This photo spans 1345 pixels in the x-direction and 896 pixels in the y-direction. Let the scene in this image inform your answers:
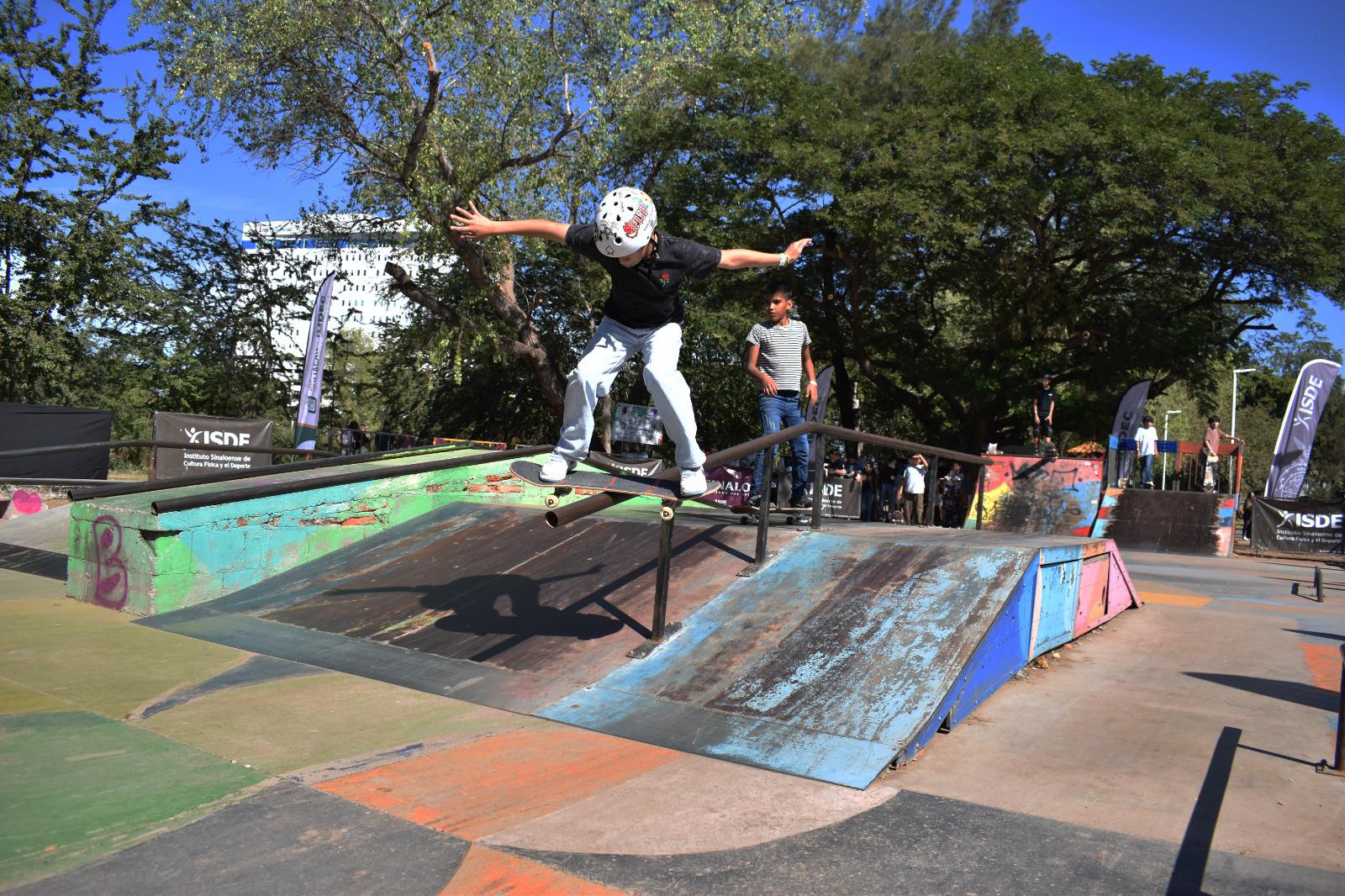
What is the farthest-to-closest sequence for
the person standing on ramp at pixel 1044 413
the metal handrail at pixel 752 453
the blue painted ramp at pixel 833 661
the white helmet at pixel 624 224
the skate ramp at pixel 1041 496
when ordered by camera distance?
the person standing on ramp at pixel 1044 413
the skate ramp at pixel 1041 496
the white helmet at pixel 624 224
the metal handrail at pixel 752 453
the blue painted ramp at pixel 833 661

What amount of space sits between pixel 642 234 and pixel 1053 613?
3418 millimetres

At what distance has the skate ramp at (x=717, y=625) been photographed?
426cm

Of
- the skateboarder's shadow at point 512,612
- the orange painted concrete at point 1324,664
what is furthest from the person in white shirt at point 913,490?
the skateboarder's shadow at point 512,612

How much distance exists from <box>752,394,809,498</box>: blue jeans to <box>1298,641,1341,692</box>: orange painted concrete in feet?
11.4

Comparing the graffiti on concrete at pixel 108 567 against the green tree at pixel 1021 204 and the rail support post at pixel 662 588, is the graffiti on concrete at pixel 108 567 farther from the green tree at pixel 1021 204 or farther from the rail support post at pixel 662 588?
the green tree at pixel 1021 204

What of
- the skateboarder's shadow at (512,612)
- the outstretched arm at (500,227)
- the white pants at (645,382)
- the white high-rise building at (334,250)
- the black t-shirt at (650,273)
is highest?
the white high-rise building at (334,250)

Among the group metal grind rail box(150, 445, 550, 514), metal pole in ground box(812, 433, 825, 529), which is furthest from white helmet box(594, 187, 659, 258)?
metal grind rail box(150, 445, 550, 514)

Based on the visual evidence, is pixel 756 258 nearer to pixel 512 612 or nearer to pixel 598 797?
pixel 512 612

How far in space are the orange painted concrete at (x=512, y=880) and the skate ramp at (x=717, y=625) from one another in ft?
4.12

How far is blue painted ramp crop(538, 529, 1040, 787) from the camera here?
4.05 m

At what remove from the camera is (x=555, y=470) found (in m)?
5.19

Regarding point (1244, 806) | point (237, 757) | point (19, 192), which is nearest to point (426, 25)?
point (19, 192)

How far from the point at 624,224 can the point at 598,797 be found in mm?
2718

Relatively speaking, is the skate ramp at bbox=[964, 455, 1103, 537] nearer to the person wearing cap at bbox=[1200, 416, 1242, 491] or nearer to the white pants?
the person wearing cap at bbox=[1200, 416, 1242, 491]
